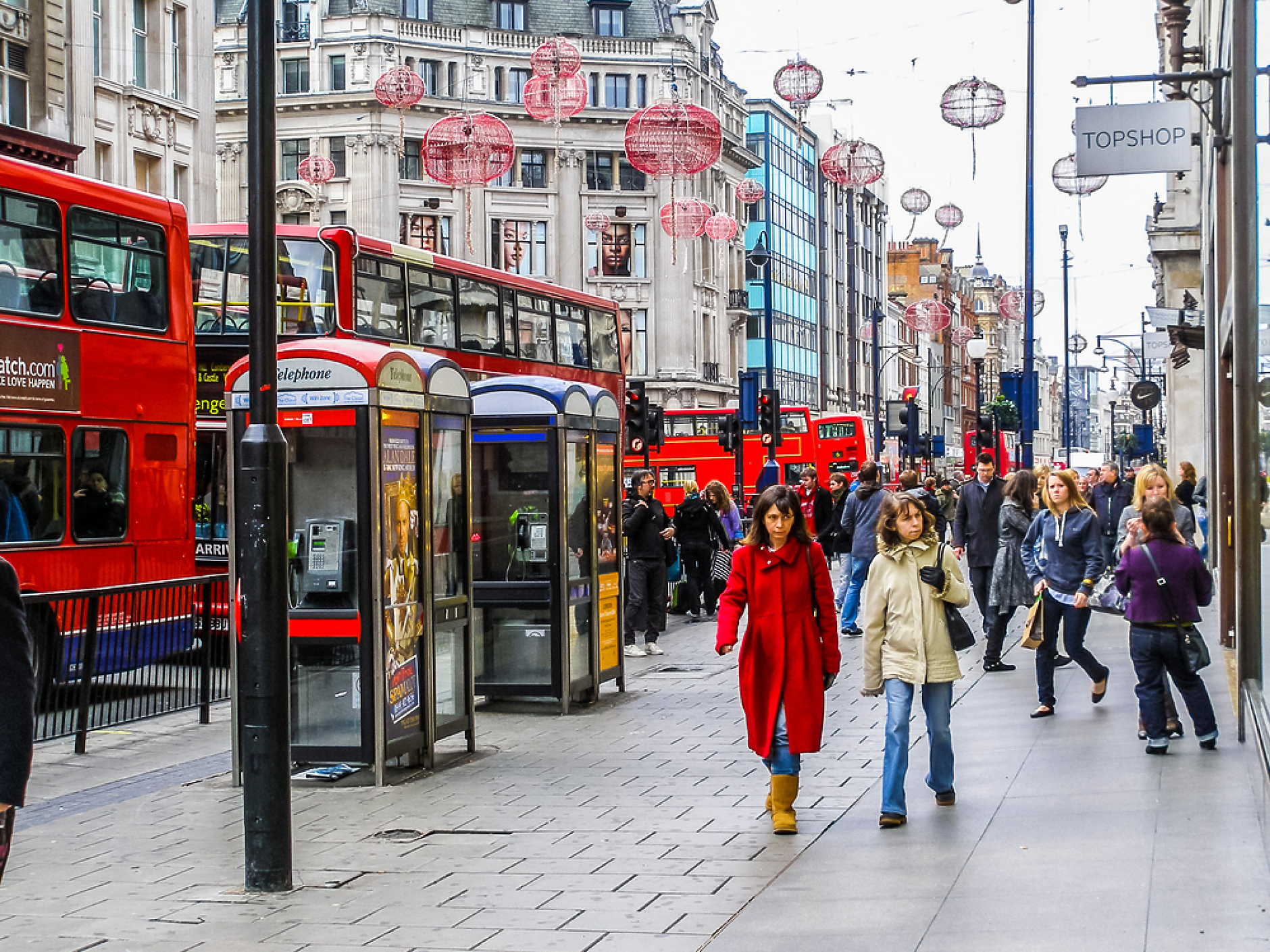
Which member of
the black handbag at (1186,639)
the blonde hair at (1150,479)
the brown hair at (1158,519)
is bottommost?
the black handbag at (1186,639)

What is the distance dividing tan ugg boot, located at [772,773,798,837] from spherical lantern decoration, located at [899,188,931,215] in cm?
2950

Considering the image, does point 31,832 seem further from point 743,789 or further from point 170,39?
point 170,39

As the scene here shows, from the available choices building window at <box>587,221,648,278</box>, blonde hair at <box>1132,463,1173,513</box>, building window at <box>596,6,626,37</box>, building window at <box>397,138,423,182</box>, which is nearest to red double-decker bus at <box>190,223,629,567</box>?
blonde hair at <box>1132,463,1173,513</box>

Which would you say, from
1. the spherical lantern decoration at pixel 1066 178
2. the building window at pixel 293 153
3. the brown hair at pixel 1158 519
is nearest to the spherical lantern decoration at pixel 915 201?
the spherical lantern decoration at pixel 1066 178

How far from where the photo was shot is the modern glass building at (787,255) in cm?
8144

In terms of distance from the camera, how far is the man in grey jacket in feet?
57.0

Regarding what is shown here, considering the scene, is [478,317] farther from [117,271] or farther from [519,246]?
[519,246]

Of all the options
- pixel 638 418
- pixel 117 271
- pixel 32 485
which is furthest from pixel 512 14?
pixel 32 485

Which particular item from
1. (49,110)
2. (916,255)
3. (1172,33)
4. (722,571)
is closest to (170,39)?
(49,110)

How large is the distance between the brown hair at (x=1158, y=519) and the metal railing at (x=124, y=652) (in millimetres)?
6111

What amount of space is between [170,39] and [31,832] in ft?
96.5

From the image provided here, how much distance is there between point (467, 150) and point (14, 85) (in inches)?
351

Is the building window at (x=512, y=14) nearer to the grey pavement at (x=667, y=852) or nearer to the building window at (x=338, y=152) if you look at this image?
the building window at (x=338, y=152)

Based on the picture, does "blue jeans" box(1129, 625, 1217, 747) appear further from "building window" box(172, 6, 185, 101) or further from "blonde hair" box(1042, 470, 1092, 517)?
"building window" box(172, 6, 185, 101)
